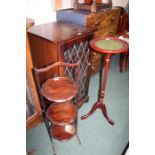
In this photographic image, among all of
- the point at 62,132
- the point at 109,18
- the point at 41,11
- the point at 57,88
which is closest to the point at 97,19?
the point at 109,18

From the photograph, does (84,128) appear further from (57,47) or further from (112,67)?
(112,67)

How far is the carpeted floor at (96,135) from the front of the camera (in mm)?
1651

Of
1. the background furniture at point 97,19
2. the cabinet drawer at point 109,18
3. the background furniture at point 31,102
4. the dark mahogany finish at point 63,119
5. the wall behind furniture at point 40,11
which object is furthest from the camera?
the cabinet drawer at point 109,18

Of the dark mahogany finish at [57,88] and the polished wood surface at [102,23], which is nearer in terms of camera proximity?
the dark mahogany finish at [57,88]

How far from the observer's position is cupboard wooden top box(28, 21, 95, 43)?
1.54m

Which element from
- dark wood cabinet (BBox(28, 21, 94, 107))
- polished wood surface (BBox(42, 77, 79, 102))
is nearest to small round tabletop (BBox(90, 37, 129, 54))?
dark wood cabinet (BBox(28, 21, 94, 107))

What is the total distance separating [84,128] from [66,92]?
0.65 meters

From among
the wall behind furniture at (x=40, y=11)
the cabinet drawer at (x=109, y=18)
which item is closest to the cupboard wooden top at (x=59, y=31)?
the wall behind furniture at (x=40, y=11)

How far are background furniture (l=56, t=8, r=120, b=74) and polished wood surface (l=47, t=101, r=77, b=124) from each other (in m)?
0.65

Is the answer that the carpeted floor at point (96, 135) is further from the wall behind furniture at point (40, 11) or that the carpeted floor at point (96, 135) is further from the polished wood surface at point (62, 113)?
the wall behind furniture at point (40, 11)

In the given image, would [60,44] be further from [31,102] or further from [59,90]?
[31,102]

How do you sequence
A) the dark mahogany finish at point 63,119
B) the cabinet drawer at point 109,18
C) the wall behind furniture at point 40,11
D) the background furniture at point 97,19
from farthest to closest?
the cabinet drawer at point 109,18, the background furniture at point 97,19, the wall behind furniture at point 40,11, the dark mahogany finish at point 63,119

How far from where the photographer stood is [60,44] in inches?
58.0
